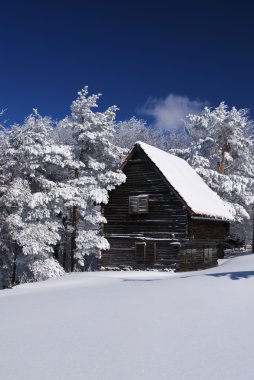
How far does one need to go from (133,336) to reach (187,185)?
79.2ft

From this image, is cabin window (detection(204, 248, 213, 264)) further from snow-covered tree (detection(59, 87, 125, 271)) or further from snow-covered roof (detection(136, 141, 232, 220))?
snow-covered tree (detection(59, 87, 125, 271))

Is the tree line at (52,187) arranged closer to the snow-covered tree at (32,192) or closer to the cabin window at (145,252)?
the snow-covered tree at (32,192)

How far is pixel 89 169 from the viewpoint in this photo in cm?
2988

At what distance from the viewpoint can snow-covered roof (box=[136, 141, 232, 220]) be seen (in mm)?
28656

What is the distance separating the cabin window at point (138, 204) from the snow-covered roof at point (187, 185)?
2.52m

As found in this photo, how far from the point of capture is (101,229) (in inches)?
1225

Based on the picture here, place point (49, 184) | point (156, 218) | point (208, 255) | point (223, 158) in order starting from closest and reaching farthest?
point (49, 184) → point (156, 218) → point (208, 255) → point (223, 158)

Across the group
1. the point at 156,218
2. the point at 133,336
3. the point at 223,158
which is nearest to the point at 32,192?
the point at 156,218

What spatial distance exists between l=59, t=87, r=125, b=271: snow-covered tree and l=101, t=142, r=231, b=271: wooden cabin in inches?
63.1

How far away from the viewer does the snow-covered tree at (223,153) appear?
127ft

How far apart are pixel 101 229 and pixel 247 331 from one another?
948 inches

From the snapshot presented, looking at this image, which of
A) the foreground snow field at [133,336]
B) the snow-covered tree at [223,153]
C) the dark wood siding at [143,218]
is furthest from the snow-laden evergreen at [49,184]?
the foreground snow field at [133,336]

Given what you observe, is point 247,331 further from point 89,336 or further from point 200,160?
point 200,160

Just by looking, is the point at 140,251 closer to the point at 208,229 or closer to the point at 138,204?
the point at 138,204
